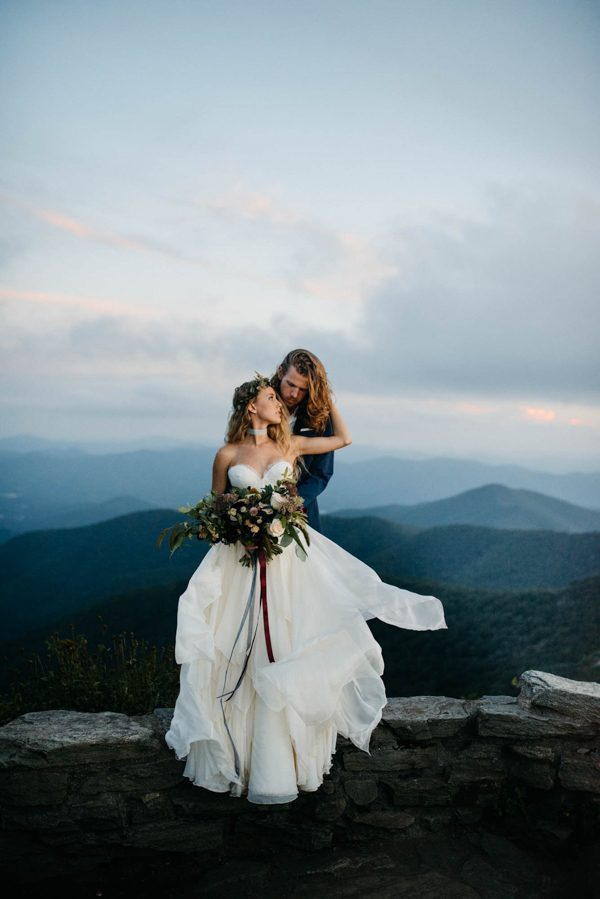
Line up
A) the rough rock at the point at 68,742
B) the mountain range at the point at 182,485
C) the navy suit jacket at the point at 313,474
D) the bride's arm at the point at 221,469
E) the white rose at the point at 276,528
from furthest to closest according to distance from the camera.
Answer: the mountain range at the point at 182,485
the navy suit jacket at the point at 313,474
the bride's arm at the point at 221,469
the white rose at the point at 276,528
the rough rock at the point at 68,742

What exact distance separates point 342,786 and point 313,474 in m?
2.20

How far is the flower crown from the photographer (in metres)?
4.09

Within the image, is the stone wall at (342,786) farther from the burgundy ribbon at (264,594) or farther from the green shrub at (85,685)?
the burgundy ribbon at (264,594)

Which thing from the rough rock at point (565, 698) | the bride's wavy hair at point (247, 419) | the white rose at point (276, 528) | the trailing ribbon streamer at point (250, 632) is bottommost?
the rough rock at point (565, 698)

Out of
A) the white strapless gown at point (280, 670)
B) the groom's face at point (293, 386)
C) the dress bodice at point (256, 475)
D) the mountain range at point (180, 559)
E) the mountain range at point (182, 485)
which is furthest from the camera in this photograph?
the mountain range at point (182, 485)

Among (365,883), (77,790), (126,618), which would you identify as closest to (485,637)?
(365,883)

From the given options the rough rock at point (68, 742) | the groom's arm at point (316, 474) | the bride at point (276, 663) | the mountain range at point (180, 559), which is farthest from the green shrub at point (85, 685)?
the mountain range at point (180, 559)

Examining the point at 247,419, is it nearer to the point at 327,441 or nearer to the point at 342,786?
the point at 327,441

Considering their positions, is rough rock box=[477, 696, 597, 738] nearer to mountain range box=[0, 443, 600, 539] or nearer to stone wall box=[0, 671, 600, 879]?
stone wall box=[0, 671, 600, 879]

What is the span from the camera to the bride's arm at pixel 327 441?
4451mm

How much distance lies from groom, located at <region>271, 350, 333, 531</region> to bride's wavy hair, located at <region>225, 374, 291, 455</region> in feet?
0.83

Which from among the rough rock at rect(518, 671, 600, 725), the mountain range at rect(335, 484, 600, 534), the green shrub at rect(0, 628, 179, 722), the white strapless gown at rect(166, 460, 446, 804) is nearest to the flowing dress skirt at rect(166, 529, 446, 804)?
the white strapless gown at rect(166, 460, 446, 804)

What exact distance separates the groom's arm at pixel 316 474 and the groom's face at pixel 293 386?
38cm

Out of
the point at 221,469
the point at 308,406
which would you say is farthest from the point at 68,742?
the point at 308,406
